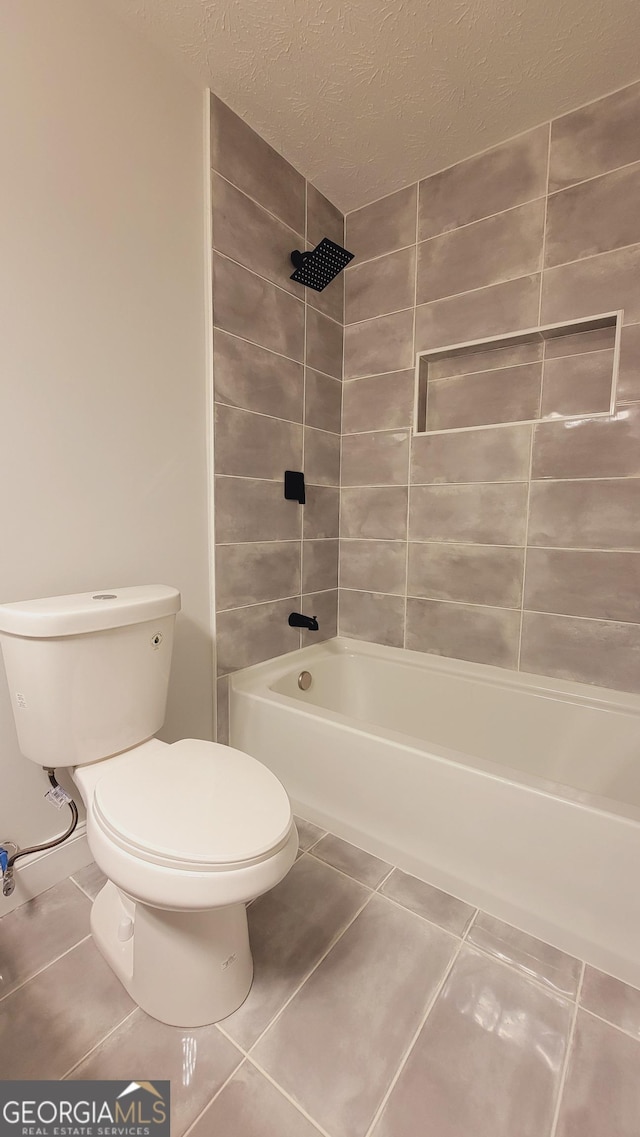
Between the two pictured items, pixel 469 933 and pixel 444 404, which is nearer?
pixel 469 933

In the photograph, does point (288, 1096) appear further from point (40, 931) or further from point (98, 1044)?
point (40, 931)

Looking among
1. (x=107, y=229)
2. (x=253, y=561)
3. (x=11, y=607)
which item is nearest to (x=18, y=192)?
(x=107, y=229)

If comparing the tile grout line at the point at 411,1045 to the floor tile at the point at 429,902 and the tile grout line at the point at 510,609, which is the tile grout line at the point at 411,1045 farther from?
the tile grout line at the point at 510,609

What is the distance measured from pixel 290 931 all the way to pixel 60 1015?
0.50 meters

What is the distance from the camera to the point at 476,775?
1197 mm

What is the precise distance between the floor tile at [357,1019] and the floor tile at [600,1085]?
27cm

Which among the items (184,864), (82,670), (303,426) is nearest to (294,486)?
(303,426)

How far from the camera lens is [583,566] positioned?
163 centimetres

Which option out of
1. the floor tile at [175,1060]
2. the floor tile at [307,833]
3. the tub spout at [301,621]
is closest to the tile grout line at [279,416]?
the tub spout at [301,621]

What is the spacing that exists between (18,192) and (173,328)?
0.46m

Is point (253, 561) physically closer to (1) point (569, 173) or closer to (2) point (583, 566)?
(2) point (583, 566)

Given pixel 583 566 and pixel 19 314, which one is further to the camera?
pixel 583 566

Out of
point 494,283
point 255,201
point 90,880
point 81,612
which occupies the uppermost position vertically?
A: point 255,201

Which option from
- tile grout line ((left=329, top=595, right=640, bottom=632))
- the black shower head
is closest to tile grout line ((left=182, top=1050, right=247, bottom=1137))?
tile grout line ((left=329, top=595, right=640, bottom=632))
